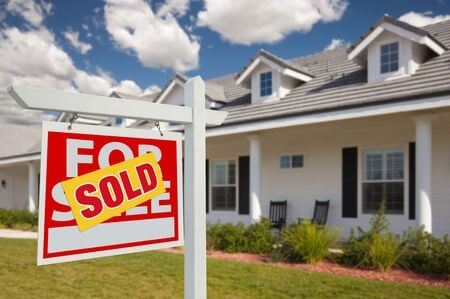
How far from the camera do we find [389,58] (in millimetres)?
9867

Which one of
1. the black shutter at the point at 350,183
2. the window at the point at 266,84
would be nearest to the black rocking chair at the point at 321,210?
the black shutter at the point at 350,183

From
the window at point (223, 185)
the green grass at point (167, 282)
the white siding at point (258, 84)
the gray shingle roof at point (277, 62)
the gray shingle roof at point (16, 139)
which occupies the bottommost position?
the green grass at point (167, 282)

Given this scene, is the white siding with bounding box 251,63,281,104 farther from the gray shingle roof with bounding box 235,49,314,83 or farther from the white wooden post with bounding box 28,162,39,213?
the white wooden post with bounding box 28,162,39,213

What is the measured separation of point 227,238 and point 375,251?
3.36 m

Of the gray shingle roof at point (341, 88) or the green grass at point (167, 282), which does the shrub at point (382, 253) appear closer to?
the green grass at point (167, 282)

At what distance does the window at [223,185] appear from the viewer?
13445mm

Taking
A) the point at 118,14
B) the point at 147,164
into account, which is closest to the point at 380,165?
the point at 118,14

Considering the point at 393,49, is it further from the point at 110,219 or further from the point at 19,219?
the point at 19,219

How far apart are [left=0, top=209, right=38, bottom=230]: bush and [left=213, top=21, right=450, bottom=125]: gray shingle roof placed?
864 centimetres

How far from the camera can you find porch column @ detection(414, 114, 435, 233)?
805 cm

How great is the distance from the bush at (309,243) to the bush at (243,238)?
2.81 feet

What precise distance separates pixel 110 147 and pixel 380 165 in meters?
9.30

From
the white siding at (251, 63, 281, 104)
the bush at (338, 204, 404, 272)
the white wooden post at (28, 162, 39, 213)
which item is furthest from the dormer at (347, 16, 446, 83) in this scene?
the white wooden post at (28, 162, 39, 213)

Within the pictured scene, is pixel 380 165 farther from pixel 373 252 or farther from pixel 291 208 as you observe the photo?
pixel 373 252
